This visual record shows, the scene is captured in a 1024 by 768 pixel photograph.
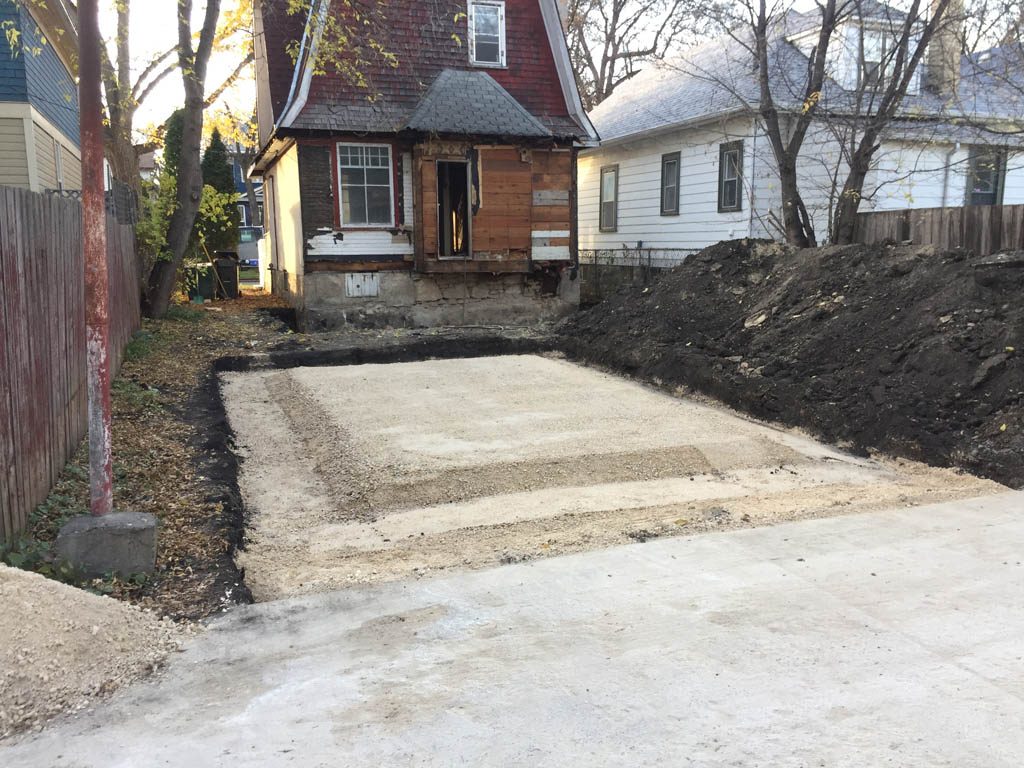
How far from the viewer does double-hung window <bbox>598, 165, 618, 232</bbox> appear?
20288 mm

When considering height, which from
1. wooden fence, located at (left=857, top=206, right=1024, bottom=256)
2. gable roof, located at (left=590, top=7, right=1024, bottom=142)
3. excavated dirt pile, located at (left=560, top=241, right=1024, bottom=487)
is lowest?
excavated dirt pile, located at (left=560, top=241, right=1024, bottom=487)

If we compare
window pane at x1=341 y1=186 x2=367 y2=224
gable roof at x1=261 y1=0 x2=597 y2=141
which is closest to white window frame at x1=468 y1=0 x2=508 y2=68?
gable roof at x1=261 y1=0 x2=597 y2=141

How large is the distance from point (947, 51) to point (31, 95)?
1589 centimetres

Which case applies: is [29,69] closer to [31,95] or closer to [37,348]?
[31,95]

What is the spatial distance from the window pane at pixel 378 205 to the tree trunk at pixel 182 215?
3029 millimetres

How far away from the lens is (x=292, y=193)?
15.3m

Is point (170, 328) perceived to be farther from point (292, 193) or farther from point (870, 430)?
point (870, 430)

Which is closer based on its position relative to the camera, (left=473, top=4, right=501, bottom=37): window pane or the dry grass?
the dry grass

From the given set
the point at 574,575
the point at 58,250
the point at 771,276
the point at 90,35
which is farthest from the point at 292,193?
the point at 574,575

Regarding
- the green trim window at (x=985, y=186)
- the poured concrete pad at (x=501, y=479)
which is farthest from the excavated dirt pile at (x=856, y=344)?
the green trim window at (x=985, y=186)

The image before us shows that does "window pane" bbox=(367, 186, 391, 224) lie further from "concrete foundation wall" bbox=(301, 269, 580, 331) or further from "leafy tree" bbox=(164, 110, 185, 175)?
"leafy tree" bbox=(164, 110, 185, 175)

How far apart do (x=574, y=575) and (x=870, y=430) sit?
406 cm

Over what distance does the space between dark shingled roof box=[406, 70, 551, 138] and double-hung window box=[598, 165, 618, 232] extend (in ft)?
18.3

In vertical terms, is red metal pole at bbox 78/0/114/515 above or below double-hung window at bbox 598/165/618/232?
below
